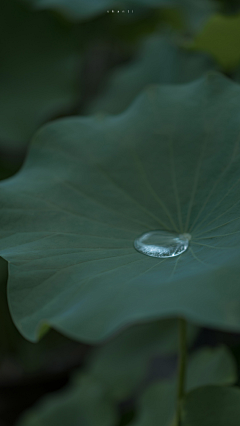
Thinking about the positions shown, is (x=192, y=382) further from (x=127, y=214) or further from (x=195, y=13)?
(x=195, y=13)

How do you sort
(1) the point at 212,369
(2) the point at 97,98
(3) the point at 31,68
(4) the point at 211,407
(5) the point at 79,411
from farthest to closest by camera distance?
(3) the point at 31,68 → (2) the point at 97,98 → (5) the point at 79,411 → (1) the point at 212,369 → (4) the point at 211,407

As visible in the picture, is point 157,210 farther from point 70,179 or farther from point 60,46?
point 60,46

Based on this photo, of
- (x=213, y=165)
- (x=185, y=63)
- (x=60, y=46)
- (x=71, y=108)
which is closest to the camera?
(x=213, y=165)


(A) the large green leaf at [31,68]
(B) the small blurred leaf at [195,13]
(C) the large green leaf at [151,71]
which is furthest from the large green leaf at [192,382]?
(B) the small blurred leaf at [195,13]

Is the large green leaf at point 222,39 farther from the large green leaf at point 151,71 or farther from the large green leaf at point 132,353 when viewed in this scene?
the large green leaf at point 132,353

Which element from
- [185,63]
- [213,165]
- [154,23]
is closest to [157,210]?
[213,165]

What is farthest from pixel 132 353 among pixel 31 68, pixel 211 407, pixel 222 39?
pixel 31 68
